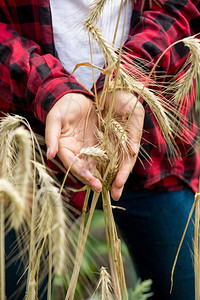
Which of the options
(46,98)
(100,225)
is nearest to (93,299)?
(46,98)

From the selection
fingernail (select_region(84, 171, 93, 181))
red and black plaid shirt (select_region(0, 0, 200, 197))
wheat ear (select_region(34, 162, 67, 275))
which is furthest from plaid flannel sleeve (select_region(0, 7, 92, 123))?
wheat ear (select_region(34, 162, 67, 275))

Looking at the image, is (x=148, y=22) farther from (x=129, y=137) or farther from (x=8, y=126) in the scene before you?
(x=8, y=126)

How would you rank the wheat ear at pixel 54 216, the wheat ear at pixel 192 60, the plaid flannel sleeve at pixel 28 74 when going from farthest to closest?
the plaid flannel sleeve at pixel 28 74 → the wheat ear at pixel 192 60 → the wheat ear at pixel 54 216

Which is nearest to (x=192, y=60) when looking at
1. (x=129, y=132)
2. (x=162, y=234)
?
(x=129, y=132)

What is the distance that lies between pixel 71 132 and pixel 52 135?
0.09m

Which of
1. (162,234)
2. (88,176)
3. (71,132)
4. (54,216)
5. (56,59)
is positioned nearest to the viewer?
(54,216)

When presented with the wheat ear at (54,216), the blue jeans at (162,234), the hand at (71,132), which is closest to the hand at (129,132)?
the hand at (71,132)

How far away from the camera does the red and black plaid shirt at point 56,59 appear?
0.69 m

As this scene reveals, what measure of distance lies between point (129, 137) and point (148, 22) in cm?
33

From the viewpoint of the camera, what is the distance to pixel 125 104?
23.0 inches

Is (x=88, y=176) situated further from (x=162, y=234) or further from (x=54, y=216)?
(x=162, y=234)

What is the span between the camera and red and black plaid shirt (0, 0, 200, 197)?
2.28 feet

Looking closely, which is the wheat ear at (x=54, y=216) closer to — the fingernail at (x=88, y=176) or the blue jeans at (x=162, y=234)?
the fingernail at (x=88, y=176)

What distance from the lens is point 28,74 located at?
701 mm
